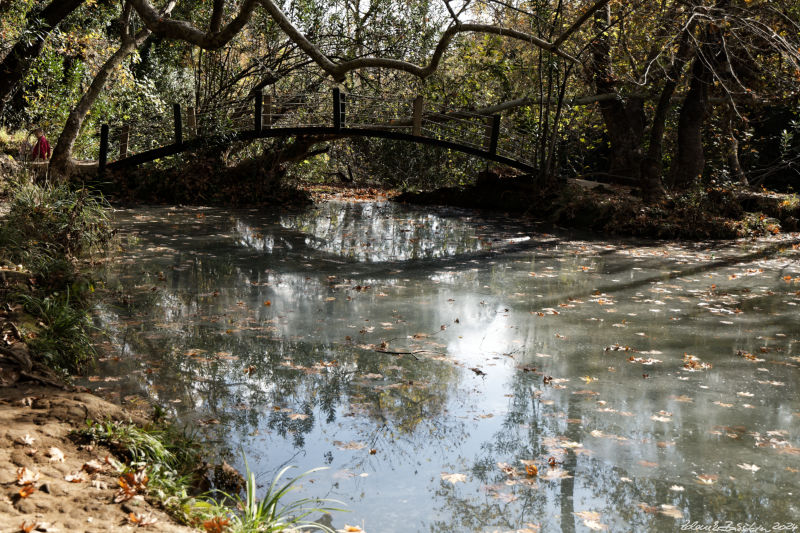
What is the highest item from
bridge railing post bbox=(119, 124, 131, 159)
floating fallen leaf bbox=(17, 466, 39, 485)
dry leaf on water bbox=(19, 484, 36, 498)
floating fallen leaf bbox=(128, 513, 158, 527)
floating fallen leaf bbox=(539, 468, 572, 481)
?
bridge railing post bbox=(119, 124, 131, 159)

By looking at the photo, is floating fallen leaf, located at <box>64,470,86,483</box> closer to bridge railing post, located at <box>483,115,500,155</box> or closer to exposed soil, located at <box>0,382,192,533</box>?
exposed soil, located at <box>0,382,192,533</box>

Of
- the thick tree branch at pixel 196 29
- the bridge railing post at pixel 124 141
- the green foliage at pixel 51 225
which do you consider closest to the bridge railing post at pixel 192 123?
the bridge railing post at pixel 124 141

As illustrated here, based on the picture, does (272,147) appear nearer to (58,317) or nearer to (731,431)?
(58,317)

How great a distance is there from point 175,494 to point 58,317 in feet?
10.6

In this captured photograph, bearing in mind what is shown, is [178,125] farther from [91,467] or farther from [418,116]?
[91,467]

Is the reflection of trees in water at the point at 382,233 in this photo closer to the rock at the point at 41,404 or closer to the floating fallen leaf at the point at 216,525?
the rock at the point at 41,404

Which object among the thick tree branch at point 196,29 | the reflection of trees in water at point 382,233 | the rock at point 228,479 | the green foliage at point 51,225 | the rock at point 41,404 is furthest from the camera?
the reflection of trees in water at point 382,233

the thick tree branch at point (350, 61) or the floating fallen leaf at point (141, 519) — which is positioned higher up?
the thick tree branch at point (350, 61)

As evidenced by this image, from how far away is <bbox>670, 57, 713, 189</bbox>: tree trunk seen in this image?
665 inches

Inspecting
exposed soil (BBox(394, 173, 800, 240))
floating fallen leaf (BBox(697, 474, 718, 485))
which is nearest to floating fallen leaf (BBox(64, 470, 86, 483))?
floating fallen leaf (BBox(697, 474, 718, 485))

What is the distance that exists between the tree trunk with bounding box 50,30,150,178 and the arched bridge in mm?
1625

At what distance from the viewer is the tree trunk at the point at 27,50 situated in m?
13.0

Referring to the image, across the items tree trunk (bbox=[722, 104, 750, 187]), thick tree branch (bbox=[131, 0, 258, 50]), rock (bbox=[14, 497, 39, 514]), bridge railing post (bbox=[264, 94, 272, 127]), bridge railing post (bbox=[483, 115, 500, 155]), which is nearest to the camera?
rock (bbox=[14, 497, 39, 514])

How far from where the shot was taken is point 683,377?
238 inches
